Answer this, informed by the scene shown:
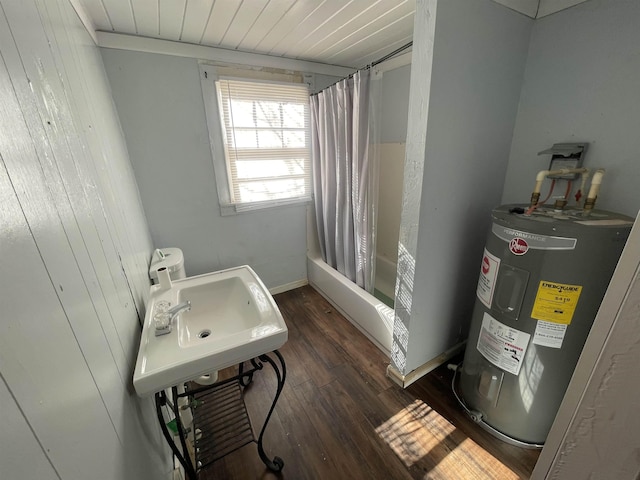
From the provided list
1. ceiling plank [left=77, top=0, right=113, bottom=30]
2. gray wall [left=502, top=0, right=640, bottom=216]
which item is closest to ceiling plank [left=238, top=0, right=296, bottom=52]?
ceiling plank [left=77, top=0, right=113, bottom=30]

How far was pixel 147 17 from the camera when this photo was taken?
134cm

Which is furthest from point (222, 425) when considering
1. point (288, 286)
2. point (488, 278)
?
point (488, 278)

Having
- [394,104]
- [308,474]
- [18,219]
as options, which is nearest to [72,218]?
[18,219]

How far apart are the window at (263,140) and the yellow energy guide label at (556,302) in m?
1.88

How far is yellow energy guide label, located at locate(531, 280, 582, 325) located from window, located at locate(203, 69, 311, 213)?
1.88m

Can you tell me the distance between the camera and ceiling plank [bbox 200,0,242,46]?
1.23m

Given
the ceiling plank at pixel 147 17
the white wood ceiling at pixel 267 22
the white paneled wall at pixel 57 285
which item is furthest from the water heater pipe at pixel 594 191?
the ceiling plank at pixel 147 17

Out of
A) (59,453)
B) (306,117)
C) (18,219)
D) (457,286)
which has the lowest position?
(457,286)

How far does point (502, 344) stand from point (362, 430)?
0.82 meters

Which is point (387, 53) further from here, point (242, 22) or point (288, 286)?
point (288, 286)

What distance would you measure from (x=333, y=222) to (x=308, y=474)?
165 centimetres

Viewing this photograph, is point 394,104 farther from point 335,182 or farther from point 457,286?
point 457,286

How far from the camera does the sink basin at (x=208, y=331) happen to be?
79 cm

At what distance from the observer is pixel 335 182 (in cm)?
206
